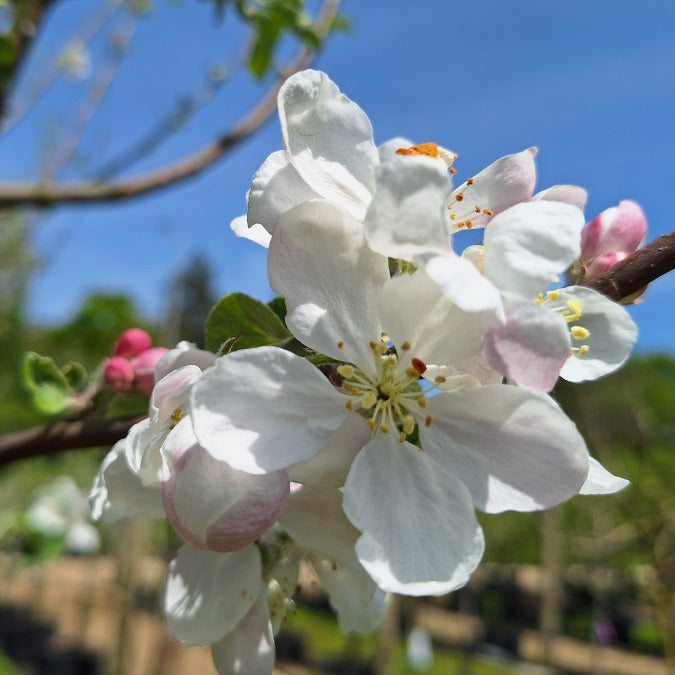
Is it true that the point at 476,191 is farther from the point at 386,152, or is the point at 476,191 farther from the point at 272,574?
the point at 272,574

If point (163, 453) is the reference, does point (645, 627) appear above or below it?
below

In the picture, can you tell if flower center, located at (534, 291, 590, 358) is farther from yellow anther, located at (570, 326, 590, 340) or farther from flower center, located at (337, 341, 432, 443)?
flower center, located at (337, 341, 432, 443)

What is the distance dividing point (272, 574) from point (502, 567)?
12252mm

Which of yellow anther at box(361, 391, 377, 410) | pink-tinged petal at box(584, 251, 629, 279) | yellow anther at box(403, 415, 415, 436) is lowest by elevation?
yellow anther at box(403, 415, 415, 436)

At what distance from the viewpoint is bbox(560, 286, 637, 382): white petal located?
517mm

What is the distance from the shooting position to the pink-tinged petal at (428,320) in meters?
0.46

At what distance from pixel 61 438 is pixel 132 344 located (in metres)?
0.12

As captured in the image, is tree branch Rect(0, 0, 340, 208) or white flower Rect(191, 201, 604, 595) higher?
white flower Rect(191, 201, 604, 595)

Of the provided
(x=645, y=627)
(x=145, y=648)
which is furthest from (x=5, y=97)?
(x=645, y=627)

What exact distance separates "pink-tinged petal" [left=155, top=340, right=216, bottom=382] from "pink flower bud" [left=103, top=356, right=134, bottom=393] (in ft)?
0.96

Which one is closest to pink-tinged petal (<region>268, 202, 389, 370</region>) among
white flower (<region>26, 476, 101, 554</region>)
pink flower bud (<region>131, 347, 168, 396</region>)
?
pink flower bud (<region>131, 347, 168, 396</region>)

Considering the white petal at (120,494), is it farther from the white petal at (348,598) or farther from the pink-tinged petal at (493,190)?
the pink-tinged petal at (493,190)

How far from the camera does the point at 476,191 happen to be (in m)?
0.57

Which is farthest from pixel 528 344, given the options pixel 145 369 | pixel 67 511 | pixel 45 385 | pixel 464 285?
pixel 67 511
